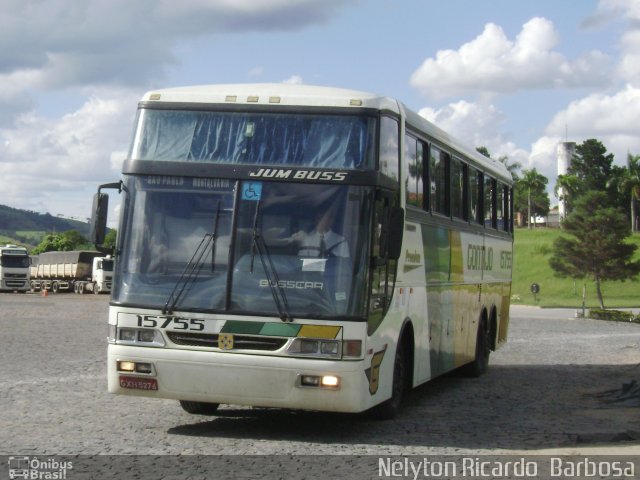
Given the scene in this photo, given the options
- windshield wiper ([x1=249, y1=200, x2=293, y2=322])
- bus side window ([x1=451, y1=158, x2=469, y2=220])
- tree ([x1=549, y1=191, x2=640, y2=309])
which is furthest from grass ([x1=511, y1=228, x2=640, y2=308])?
windshield wiper ([x1=249, y1=200, x2=293, y2=322])

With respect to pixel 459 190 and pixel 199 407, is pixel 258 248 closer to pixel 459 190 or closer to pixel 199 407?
pixel 199 407

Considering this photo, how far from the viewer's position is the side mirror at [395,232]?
1118cm

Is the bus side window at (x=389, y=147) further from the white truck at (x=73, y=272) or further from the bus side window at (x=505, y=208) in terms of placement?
the white truck at (x=73, y=272)

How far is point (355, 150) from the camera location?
11.3 meters

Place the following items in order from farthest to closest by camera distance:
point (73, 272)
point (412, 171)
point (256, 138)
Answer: point (73, 272) → point (412, 171) → point (256, 138)

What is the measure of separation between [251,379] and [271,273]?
994mm

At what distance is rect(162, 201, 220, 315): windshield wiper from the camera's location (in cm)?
1102

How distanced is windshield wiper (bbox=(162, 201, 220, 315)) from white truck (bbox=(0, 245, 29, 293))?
66992 mm

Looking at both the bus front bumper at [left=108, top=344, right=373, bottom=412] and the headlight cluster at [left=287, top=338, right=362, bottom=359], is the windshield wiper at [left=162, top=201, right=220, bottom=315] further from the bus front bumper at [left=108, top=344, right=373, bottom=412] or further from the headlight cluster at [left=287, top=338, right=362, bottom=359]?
the headlight cluster at [left=287, top=338, right=362, bottom=359]

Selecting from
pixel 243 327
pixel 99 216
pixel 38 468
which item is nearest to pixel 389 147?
pixel 243 327

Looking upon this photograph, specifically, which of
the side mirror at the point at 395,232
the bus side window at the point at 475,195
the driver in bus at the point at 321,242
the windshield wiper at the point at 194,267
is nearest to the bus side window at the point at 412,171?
the side mirror at the point at 395,232

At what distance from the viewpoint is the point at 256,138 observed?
37.6 ft

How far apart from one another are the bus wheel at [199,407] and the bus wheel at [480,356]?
7.05 m

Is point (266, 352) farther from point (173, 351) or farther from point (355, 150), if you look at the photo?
point (355, 150)
